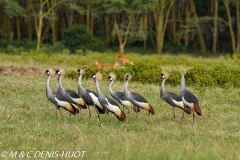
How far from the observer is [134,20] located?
39.2 metres

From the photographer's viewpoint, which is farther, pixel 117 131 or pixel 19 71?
pixel 19 71

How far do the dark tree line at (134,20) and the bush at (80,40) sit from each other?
1165 millimetres

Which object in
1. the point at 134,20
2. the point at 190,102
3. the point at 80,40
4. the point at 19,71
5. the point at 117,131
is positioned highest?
the point at 190,102

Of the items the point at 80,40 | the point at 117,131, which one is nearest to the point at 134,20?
the point at 80,40

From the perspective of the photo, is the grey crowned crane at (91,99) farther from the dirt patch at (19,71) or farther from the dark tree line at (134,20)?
the dark tree line at (134,20)

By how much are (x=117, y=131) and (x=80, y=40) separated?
25.4 m

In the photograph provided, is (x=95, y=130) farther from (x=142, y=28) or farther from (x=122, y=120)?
(x=142, y=28)

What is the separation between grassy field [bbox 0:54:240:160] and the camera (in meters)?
8.07

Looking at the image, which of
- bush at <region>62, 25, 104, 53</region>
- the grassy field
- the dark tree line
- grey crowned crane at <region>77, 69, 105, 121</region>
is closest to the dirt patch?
the grassy field

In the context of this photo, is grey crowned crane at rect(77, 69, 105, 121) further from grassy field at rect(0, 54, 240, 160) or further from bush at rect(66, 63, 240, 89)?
bush at rect(66, 63, 240, 89)

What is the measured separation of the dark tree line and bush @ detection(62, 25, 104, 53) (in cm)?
117

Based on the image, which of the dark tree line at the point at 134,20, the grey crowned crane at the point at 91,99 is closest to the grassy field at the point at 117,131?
the grey crowned crane at the point at 91,99

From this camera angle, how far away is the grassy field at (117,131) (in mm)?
8070

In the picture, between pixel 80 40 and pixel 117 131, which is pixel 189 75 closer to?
pixel 117 131
